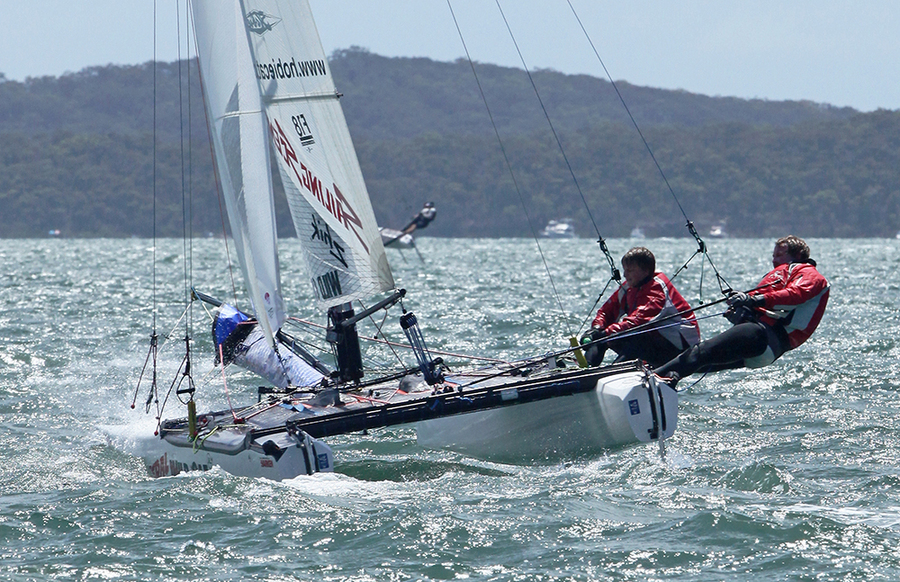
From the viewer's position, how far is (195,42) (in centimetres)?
724

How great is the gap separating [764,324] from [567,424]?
1236 millimetres

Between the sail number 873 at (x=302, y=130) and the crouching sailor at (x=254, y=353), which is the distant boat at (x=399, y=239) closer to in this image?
the crouching sailor at (x=254, y=353)

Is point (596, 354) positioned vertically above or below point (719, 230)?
below

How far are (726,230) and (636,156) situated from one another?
956cm

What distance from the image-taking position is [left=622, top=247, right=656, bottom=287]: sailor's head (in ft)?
23.7

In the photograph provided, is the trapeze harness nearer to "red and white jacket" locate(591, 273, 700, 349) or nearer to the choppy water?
"red and white jacket" locate(591, 273, 700, 349)

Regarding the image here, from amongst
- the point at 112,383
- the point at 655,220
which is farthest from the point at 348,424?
the point at 655,220

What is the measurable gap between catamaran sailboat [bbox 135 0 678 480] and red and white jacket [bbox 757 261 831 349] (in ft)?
2.83

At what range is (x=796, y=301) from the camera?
684 centimetres

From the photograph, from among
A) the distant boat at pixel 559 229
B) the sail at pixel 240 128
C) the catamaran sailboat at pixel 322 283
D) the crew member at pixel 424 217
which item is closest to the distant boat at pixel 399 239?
the crew member at pixel 424 217

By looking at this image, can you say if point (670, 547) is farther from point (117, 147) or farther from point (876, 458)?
point (117, 147)

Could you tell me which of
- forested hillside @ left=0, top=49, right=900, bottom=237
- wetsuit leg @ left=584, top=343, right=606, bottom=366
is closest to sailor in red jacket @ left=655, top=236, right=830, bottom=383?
wetsuit leg @ left=584, top=343, right=606, bottom=366

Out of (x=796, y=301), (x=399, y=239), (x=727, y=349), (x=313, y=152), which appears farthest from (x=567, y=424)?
(x=399, y=239)

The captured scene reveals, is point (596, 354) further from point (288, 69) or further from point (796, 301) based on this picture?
point (288, 69)
